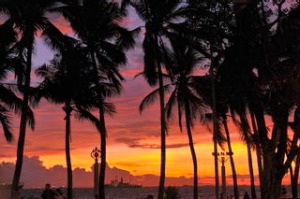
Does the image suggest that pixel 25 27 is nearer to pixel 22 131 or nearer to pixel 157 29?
pixel 22 131

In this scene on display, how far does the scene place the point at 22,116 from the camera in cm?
2864

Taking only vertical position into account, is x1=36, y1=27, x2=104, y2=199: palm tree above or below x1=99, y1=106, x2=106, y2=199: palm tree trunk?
above

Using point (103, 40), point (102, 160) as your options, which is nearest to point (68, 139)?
point (102, 160)

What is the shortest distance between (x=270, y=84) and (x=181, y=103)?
2296 centimetres

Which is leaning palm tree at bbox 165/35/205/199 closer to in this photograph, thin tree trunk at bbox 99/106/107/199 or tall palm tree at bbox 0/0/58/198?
thin tree trunk at bbox 99/106/107/199

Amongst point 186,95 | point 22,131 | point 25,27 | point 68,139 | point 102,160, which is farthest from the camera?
point 186,95

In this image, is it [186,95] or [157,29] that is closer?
[157,29]

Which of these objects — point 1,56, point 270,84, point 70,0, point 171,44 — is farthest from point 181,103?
point 270,84

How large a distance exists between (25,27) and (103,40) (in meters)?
7.60

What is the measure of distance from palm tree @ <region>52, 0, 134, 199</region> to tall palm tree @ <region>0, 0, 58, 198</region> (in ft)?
14.9

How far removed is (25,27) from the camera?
95.5ft

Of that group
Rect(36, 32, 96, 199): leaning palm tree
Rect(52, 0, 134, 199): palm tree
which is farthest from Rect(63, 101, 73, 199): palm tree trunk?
Rect(52, 0, 134, 199): palm tree

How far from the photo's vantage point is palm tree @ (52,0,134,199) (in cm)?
3481

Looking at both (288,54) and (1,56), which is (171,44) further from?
(288,54)
